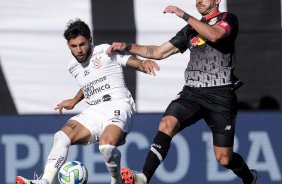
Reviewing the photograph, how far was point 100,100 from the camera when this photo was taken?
19.2 ft

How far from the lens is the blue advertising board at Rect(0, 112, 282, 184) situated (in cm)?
720

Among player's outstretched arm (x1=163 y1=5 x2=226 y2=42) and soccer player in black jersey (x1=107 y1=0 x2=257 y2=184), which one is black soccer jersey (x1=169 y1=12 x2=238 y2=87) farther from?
player's outstretched arm (x1=163 y1=5 x2=226 y2=42)

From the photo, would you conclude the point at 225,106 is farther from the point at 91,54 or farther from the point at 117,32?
the point at 117,32

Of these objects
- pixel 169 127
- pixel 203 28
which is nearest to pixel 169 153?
pixel 169 127

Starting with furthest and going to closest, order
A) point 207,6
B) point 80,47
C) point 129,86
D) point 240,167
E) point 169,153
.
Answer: point 129,86 → point 169,153 → point 240,167 → point 80,47 → point 207,6

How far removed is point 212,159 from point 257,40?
1.70 m

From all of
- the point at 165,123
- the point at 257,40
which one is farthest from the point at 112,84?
the point at 257,40

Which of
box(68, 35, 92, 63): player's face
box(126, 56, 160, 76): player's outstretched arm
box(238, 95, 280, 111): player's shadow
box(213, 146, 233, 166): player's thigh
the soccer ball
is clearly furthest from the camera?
box(238, 95, 280, 111): player's shadow

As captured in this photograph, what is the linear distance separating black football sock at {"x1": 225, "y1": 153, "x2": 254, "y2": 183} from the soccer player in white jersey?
1.09 m

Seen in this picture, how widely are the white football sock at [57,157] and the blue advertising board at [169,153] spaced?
1826 millimetres

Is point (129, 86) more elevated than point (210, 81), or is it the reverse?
point (210, 81)

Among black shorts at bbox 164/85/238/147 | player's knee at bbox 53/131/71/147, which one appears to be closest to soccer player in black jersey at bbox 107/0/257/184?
black shorts at bbox 164/85/238/147

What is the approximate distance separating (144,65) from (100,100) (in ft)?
2.63

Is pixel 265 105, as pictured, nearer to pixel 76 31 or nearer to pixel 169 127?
pixel 169 127
